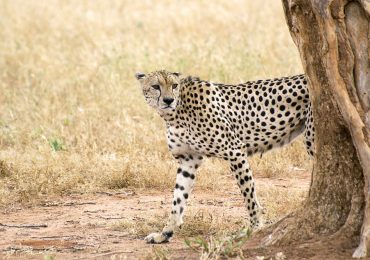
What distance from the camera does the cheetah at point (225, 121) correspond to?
5.75 metres

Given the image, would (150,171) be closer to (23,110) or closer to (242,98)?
(242,98)

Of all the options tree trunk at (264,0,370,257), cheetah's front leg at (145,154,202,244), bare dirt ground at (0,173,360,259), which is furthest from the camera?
cheetah's front leg at (145,154,202,244)

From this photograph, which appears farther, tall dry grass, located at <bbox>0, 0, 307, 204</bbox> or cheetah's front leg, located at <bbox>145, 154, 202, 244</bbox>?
tall dry grass, located at <bbox>0, 0, 307, 204</bbox>

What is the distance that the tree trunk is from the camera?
14.2 ft

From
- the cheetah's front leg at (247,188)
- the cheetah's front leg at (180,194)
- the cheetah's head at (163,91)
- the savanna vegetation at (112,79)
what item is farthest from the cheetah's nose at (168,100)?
the savanna vegetation at (112,79)

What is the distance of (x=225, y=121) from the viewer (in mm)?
5902

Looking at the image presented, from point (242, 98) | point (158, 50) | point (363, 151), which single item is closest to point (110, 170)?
point (242, 98)

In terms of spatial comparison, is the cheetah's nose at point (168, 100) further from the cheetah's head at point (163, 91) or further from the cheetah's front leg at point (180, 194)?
the cheetah's front leg at point (180, 194)

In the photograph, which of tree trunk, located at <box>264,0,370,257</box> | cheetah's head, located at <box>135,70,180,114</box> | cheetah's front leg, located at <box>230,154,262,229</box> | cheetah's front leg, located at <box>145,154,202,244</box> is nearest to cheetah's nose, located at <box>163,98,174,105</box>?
cheetah's head, located at <box>135,70,180,114</box>

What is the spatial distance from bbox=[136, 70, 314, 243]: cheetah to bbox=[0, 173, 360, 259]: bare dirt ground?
0.34 meters

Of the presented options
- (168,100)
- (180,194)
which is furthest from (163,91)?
(180,194)

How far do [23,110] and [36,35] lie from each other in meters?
3.26

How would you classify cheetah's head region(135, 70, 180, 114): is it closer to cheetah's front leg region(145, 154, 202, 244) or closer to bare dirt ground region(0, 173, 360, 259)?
cheetah's front leg region(145, 154, 202, 244)

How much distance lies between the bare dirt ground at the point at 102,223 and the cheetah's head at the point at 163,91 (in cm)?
81
